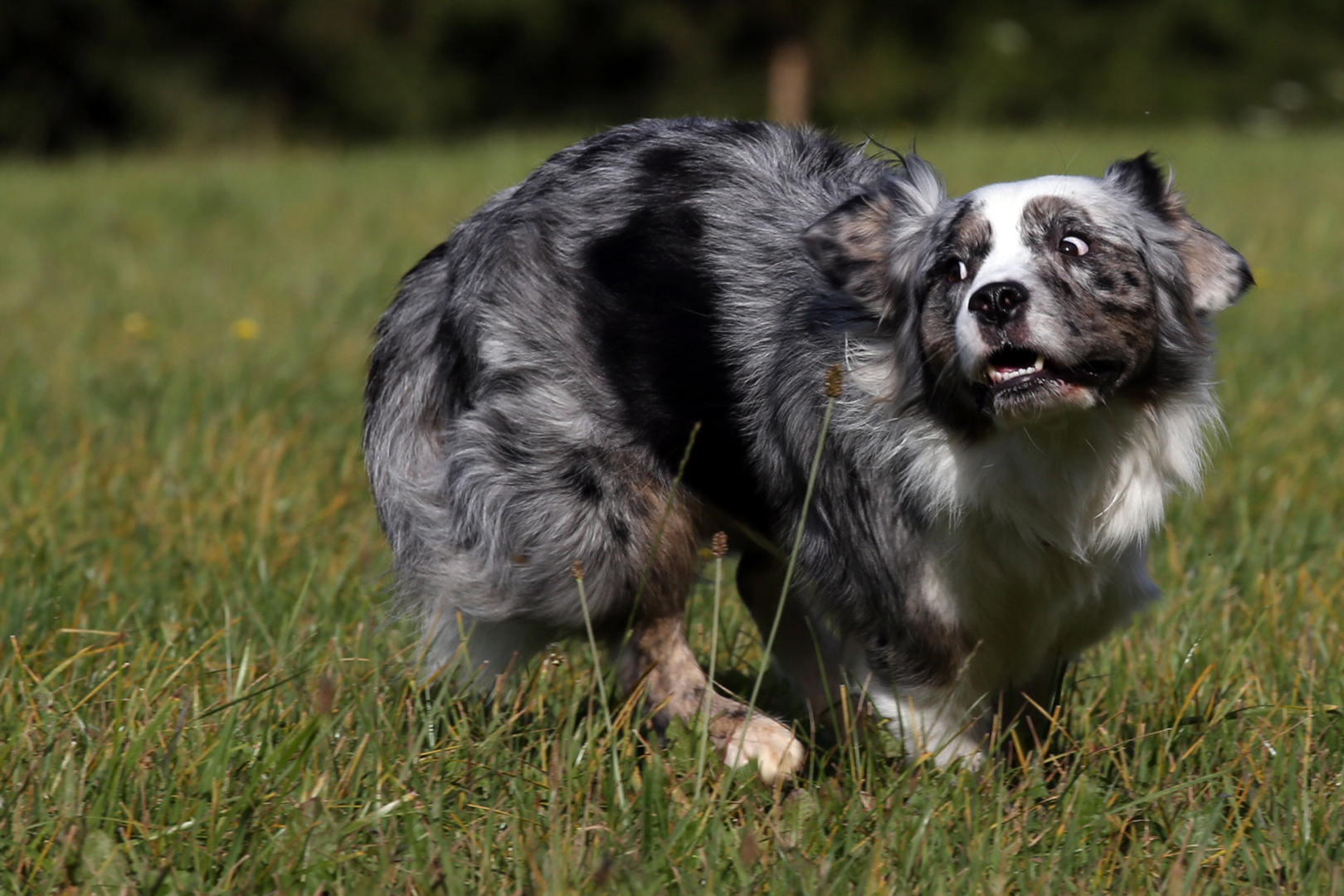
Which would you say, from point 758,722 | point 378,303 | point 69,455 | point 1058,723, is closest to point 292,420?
point 69,455

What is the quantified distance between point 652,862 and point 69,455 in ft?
11.2

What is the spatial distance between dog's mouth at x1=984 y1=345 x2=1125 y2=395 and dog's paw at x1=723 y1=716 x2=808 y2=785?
84 centimetres

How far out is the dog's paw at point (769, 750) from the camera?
9.80ft

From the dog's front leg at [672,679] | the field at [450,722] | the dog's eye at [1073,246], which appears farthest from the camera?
the dog's front leg at [672,679]

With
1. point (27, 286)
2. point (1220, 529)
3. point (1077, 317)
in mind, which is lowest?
point (27, 286)

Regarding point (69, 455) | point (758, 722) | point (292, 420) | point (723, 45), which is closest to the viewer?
point (758, 722)

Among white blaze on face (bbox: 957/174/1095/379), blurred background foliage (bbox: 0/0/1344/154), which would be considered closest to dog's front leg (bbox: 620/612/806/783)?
white blaze on face (bbox: 957/174/1095/379)

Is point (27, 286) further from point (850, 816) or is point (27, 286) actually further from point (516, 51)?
point (516, 51)

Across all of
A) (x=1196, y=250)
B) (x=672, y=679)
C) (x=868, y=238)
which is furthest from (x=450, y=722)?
(x=1196, y=250)

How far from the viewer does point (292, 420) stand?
579cm

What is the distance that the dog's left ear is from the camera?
121 inches

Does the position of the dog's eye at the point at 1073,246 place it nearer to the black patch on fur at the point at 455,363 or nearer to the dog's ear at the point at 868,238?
the dog's ear at the point at 868,238

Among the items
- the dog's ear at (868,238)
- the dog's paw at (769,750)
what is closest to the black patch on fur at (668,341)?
the dog's ear at (868,238)

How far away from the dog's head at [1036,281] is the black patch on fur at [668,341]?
1.10ft
